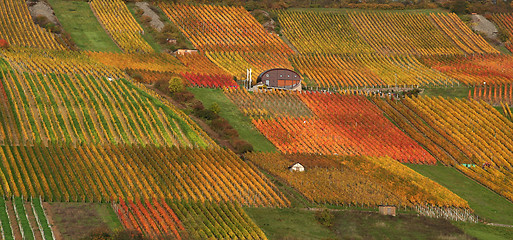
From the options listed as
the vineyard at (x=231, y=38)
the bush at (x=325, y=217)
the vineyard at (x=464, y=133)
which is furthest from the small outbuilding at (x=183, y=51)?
the bush at (x=325, y=217)

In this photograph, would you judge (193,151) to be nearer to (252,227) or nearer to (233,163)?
(233,163)

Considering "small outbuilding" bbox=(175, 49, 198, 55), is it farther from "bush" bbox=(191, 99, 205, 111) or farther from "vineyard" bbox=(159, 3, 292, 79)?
"bush" bbox=(191, 99, 205, 111)

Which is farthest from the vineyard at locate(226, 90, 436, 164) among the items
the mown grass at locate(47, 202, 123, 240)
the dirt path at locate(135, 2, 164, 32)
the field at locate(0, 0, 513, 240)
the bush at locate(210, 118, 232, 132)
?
the dirt path at locate(135, 2, 164, 32)

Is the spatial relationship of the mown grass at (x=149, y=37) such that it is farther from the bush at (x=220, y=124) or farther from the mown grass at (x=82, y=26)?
the bush at (x=220, y=124)

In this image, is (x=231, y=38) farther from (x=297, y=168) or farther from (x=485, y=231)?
(x=485, y=231)

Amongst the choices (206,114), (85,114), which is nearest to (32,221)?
(85,114)
